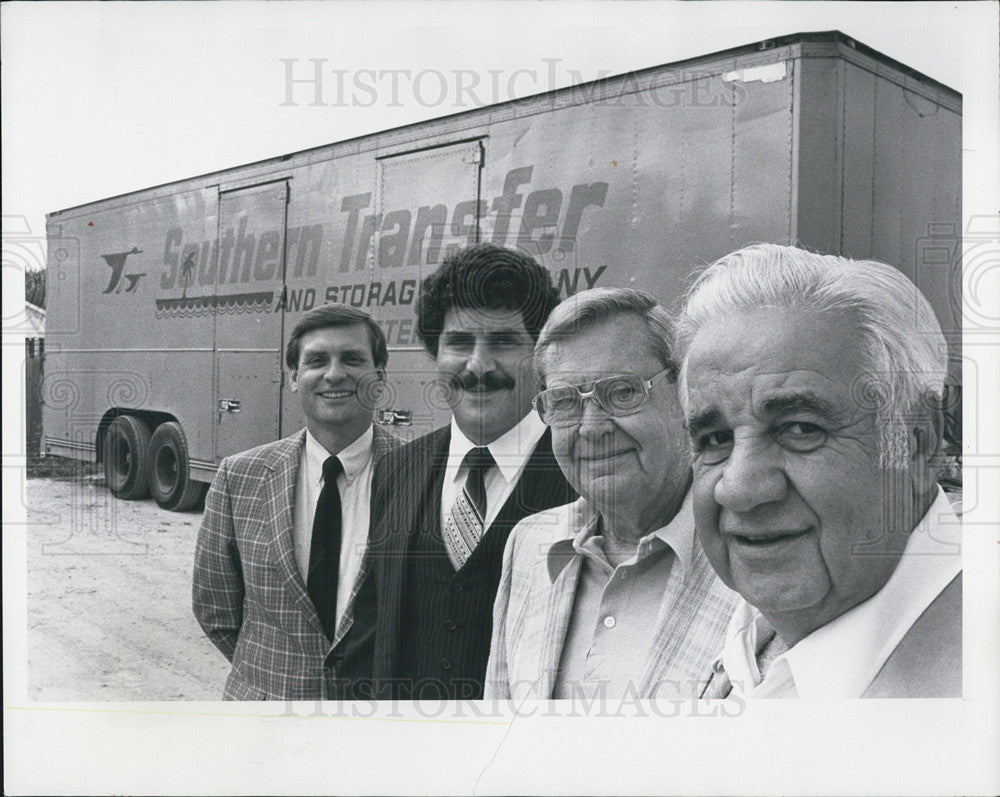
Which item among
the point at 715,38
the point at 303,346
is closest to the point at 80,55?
the point at 303,346

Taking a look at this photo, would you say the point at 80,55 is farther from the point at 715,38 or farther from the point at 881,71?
the point at 881,71

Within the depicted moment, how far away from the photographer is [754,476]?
3.00 m

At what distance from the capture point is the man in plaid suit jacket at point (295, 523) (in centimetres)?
336

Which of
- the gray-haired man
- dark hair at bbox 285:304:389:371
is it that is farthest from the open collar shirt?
dark hair at bbox 285:304:389:371

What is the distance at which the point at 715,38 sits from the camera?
307 centimetres

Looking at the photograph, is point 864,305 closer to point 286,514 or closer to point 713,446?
point 713,446

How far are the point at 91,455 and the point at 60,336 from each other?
1.56 ft

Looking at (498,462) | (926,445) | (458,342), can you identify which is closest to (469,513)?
(498,462)

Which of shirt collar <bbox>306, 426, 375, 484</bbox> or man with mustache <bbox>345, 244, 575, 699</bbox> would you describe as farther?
shirt collar <bbox>306, 426, 375, 484</bbox>

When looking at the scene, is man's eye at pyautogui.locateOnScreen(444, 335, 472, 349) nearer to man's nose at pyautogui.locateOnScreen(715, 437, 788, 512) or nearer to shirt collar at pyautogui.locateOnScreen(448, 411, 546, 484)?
shirt collar at pyautogui.locateOnScreen(448, 411, 546, 484)

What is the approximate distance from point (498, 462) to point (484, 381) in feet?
0.96

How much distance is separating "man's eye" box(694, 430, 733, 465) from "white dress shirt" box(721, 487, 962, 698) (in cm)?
52

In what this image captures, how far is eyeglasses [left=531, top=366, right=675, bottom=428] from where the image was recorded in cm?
312

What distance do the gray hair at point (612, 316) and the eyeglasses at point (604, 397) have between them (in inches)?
3.4
